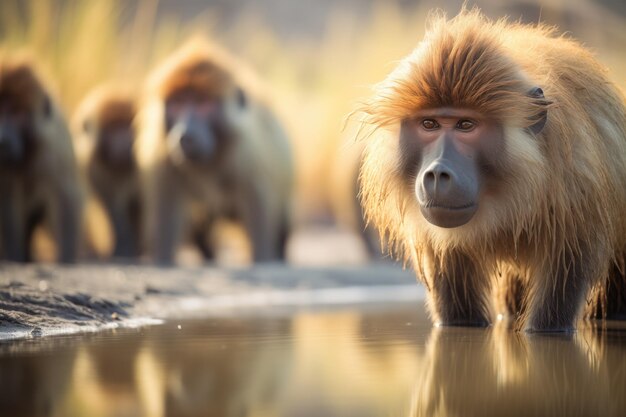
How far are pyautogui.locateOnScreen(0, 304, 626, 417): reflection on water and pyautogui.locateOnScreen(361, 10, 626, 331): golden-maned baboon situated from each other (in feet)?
1.13

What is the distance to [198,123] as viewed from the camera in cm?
1098

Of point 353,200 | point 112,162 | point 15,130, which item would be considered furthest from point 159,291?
point 353,200

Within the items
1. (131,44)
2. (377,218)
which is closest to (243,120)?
(131,44)

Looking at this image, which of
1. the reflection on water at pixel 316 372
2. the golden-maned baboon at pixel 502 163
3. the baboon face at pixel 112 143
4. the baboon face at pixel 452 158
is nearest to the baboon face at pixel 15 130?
the baboon face at pixel 112 143

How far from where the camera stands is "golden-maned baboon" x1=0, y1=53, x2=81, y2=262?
10352mm

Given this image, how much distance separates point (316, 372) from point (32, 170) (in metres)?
6.96

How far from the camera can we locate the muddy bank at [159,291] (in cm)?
572

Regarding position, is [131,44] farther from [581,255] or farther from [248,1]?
[248,1]

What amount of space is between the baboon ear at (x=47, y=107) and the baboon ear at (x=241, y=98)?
176 cm

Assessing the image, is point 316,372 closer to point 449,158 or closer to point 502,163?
point 449,158

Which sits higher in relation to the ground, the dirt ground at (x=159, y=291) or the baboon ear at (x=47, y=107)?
the baboon ear at (x=47, y=107)

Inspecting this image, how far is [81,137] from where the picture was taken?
12.5m

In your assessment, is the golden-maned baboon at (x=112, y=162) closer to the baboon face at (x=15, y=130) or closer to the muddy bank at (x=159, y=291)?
the baboon face at (x=15, y=130)

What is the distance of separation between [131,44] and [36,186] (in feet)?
17.2
